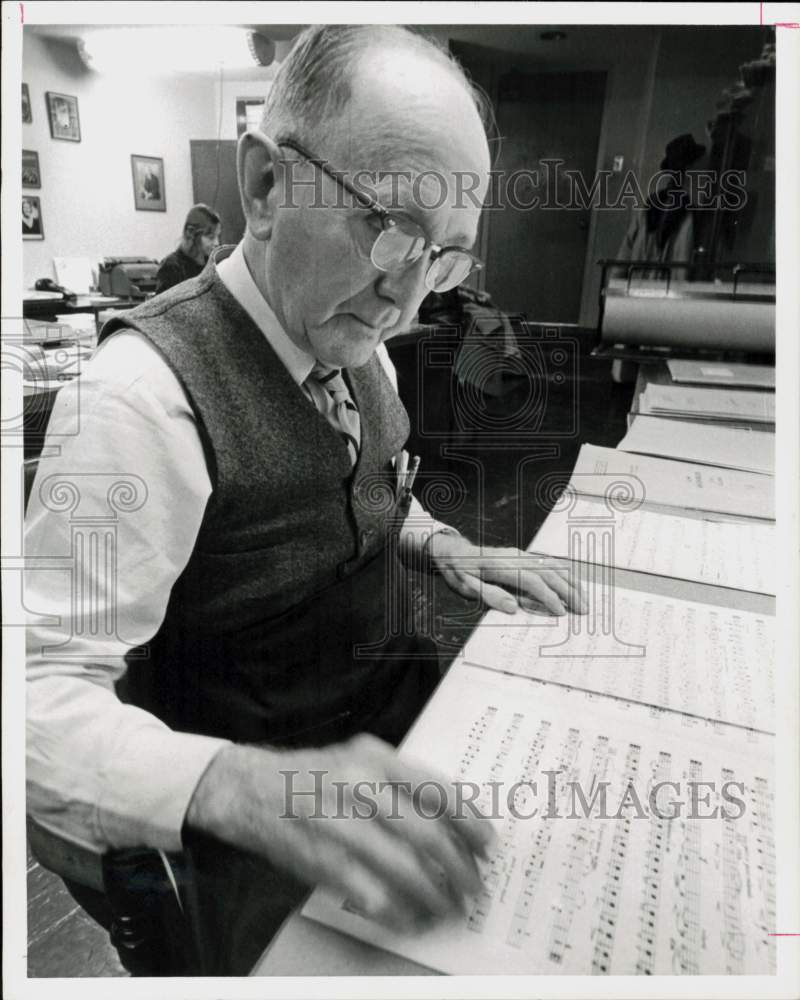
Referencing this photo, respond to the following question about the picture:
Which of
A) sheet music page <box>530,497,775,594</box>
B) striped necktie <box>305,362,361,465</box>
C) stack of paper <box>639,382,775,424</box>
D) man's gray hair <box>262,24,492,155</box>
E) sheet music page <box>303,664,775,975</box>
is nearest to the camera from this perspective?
sheet music page <box>303,664,775,975</box>

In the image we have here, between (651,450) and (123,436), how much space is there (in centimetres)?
73

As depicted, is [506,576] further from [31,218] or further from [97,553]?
[31,218]

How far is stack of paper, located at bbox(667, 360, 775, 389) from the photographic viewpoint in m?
0.92

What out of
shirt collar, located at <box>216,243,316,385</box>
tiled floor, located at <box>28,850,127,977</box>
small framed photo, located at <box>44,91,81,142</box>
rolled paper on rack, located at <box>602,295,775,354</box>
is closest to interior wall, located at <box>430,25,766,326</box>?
rolled paper on rack, located at <box>602,295,775,354</box>

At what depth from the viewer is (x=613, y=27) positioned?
23.5 inches

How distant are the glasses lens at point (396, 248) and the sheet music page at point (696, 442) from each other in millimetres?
498

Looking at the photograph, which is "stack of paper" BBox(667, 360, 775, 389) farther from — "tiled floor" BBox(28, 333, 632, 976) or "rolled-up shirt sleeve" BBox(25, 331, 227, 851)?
"rolled-up shirt sleeve" BBox(25, 331, 227, 851)

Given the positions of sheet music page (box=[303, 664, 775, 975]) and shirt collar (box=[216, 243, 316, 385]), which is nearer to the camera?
sheet music page (box=[303, 664, 775, 975])

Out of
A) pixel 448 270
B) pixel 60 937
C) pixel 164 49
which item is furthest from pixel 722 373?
pixel 60 937

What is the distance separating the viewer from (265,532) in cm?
62

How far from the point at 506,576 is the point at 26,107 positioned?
2.15 ft

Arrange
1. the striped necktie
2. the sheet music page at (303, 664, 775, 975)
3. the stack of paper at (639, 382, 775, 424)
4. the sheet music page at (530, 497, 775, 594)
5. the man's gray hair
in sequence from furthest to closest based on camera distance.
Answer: the stack of paper at (639, 382, 775, 424) < the sheet music page at (530, 497, 775, 594) < the striped necktie < the man's gray hair < the sheet music page at (303, 664, 775, 975)

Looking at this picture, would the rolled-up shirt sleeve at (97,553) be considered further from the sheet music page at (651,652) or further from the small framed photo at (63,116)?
the sheet music page at (651,652)

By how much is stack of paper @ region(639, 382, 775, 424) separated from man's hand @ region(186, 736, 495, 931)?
672 millimetres
